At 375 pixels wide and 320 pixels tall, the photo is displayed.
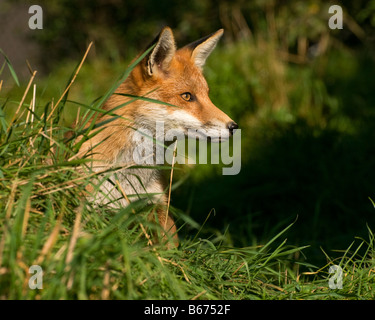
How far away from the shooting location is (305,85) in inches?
279

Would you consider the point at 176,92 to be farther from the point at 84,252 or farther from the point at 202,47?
the point at 84,252

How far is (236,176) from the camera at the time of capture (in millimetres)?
5613

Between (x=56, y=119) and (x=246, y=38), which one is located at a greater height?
(x=246, y=38)

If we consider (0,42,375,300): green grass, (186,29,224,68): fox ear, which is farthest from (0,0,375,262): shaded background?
(186,29,224,68): fox ear

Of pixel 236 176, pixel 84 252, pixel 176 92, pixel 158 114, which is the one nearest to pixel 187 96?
pixel 176 92

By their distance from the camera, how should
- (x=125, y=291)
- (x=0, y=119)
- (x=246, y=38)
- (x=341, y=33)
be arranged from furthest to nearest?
(x=341, y=33)
(x=246, y=38)
(x=0, y=119)
(x=125, y=291)

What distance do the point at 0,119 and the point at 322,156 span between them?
11.6 ft

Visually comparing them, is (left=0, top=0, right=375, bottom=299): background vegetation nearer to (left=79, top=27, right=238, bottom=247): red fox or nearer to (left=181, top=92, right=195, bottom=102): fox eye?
(left=79, top=27, right=238, bottom=247): red fox

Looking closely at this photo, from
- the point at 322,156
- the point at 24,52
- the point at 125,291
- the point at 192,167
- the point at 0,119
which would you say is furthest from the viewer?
the point at 24,52

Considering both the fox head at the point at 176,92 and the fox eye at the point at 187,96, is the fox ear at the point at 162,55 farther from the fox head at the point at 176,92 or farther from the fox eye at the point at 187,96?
the fox eye at the point at 187,96

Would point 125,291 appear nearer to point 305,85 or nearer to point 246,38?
point 305,85

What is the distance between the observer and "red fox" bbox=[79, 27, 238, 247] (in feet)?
11.2

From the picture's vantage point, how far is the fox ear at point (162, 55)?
3580 mm

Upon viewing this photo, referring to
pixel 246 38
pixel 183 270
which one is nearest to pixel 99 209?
pixel 183 270
